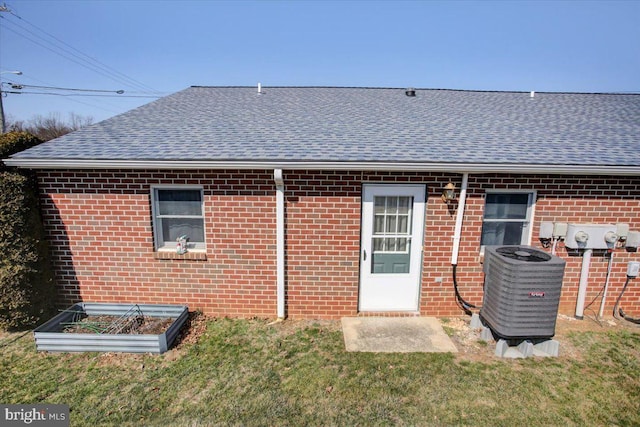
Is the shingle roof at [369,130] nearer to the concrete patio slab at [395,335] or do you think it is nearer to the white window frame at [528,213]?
the white window frame at [528,213]

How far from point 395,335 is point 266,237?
8.54 feet

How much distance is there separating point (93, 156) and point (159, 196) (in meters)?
1.11

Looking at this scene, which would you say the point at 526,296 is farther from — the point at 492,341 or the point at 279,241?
the point at 279,241

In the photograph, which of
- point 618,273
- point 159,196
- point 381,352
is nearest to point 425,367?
point 381,352

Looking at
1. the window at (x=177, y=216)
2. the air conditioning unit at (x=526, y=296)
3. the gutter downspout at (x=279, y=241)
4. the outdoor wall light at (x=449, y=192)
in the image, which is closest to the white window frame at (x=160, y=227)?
the window at (x=177, y=216)

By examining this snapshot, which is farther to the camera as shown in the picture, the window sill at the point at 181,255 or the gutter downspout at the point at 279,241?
the window sill at the point at 181,255

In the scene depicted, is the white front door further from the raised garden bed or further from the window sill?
the raised garden bed

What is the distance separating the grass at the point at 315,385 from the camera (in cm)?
334

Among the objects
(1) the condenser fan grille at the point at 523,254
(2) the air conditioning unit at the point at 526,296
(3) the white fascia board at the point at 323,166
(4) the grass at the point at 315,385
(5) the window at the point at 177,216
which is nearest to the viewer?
(4) the grass at the point at 315,385

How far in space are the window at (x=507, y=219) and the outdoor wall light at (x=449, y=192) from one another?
720 mm

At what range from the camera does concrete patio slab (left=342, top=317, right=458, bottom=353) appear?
456 centimetres

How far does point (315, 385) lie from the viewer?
379cm

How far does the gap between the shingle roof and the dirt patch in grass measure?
8.85ft

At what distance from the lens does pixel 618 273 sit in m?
5.58
